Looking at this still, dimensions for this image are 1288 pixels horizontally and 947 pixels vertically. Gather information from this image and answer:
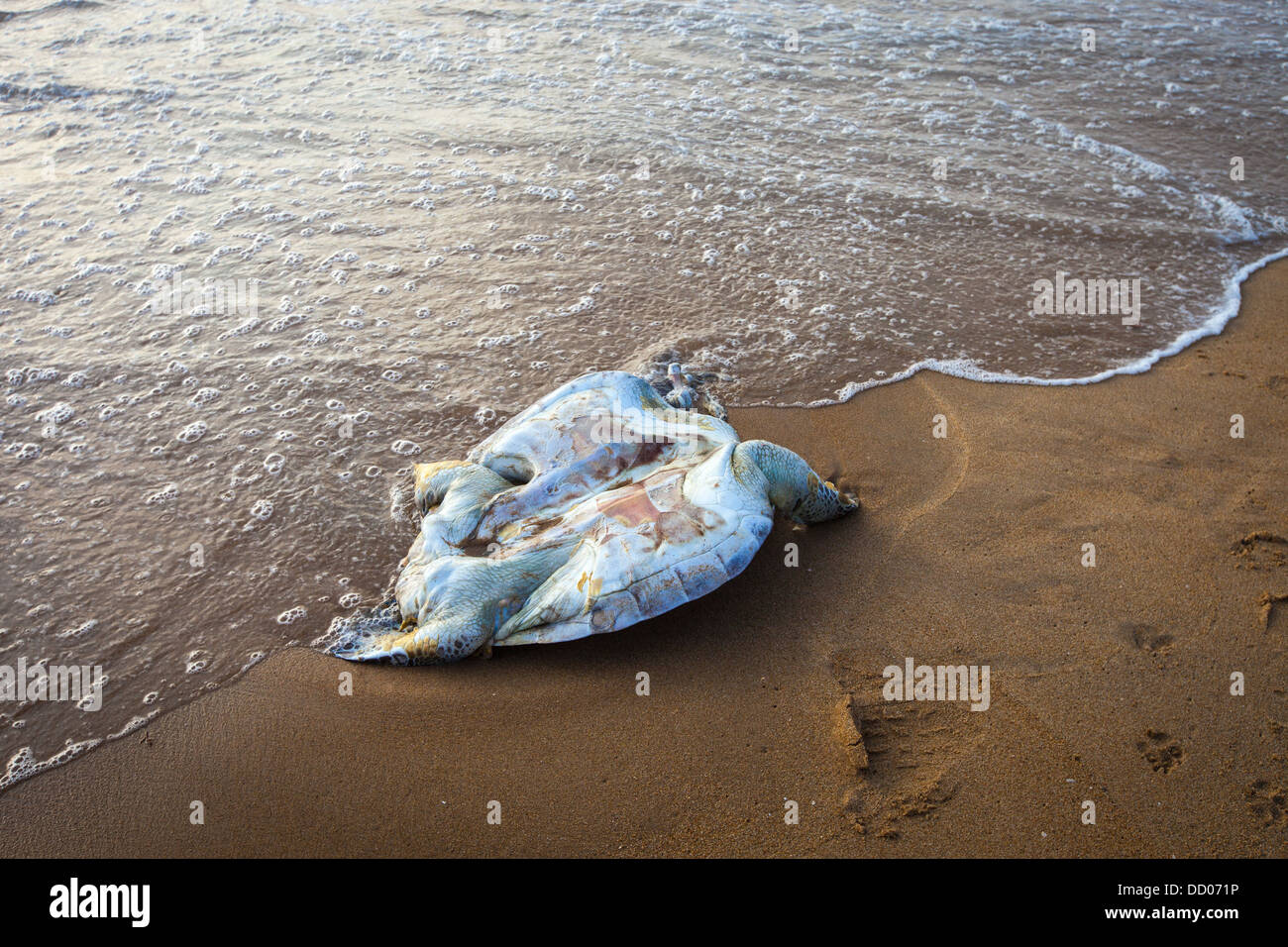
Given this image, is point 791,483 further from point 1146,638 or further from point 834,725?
point 1146,638

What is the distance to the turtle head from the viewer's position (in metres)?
4.11

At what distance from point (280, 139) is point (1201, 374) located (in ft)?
26.8

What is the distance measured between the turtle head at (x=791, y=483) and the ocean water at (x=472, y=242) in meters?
1.19

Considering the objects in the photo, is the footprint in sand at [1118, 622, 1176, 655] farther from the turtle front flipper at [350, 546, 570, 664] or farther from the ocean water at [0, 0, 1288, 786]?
the turtle front flipper at [350, 546, 570, 664]

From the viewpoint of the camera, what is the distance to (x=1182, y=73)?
31.5 ft

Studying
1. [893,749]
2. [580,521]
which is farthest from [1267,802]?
[580,521]

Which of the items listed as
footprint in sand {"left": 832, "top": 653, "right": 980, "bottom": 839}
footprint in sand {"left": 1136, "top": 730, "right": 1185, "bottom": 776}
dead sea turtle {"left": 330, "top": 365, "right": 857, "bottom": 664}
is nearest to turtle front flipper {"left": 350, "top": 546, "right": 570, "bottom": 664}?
dead sea turtle {"left": 330, "top": 365, "right": 857, "bottom": 664}

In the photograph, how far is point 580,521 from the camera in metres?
3.93

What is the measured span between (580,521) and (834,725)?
138cm

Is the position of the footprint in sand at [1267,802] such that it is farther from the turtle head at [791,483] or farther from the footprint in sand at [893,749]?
the turtle head at [791,483]

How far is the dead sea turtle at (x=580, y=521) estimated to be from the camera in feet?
12.1

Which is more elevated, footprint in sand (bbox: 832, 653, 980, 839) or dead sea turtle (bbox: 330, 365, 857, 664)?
dead sea turtle (bbox: 330, 365, 857, 664)

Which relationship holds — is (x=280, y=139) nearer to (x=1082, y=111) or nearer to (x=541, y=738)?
(x=541, y=738)

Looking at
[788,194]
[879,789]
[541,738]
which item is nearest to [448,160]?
[788,194]
